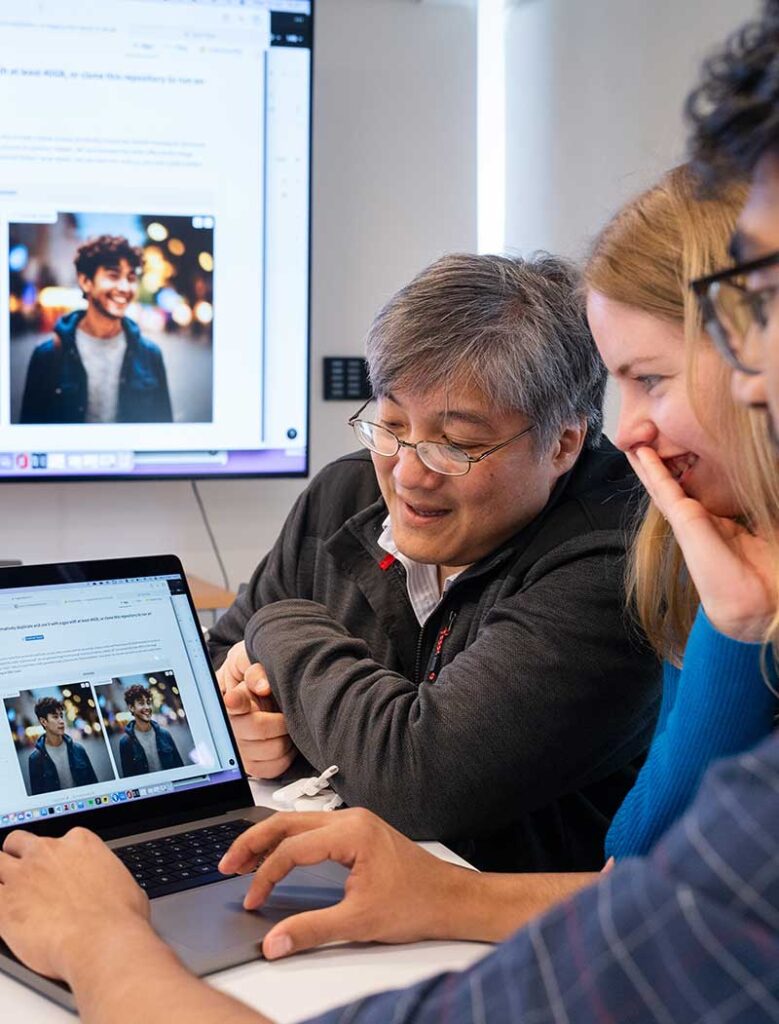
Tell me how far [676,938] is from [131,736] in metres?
0.79

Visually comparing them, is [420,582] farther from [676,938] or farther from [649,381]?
[676,938]

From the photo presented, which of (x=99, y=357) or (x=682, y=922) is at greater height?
(x=99, y=357)

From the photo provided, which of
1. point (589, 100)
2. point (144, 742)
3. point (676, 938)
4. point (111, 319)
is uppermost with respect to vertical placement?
point (589, 100)

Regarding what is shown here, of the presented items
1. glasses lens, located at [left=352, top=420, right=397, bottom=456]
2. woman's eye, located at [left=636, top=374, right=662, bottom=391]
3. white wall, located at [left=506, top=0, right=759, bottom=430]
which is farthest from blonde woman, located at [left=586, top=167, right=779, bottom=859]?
white wall, located at [left=506, top=0, right=759, bottom=430]

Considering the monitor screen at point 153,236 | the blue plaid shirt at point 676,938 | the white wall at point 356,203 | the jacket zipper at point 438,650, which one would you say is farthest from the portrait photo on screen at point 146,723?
the white wall at point 356,203

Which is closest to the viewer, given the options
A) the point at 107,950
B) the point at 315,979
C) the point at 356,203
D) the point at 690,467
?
the point at 107,950

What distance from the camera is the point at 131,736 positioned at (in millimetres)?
1228

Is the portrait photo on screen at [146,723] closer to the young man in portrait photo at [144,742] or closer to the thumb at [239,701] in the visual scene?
the young man in portrait photo at [144,742]

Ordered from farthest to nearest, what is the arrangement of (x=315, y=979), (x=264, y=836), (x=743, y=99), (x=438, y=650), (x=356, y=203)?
(x=356, y=203), (x=438, y=650), (x=264, y=836), (x=315, y=979), (x=743, y=99)

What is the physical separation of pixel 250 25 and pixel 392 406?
1.80 meters

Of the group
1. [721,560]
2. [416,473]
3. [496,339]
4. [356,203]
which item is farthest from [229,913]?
[356,203]

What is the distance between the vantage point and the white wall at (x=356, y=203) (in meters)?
3.26

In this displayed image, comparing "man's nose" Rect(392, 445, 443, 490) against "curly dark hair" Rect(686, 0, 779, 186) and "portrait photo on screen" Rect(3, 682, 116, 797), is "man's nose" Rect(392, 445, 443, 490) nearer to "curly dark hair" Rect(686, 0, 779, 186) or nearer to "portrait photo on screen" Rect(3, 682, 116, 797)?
"portrait photo on screen" Rect(3, 682, 116, 797)

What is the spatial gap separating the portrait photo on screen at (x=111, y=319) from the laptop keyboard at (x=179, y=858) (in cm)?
196
